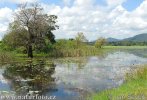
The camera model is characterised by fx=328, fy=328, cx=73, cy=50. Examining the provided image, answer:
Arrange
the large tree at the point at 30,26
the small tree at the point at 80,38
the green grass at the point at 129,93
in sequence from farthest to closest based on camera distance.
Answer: the small tree at the point at 80,38 → the large tree at the point at 30,26 → the green grass at the point at 129,93

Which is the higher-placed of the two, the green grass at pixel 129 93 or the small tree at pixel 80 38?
the small tree at pixel 80 38

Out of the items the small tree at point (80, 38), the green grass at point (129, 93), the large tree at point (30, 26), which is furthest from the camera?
the small tree at point (80, 38)

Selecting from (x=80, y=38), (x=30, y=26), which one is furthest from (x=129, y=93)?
(x=80, y=38)

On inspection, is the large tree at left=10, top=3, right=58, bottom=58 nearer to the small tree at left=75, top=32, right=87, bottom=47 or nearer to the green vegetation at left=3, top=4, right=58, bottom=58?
the green vegetation at left=3, top=4, right=58, bottom=58

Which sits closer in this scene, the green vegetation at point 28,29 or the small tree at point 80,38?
the green vegetation at point 28,29

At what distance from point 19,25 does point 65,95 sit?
131ft

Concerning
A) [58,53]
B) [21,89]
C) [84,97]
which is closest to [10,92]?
[21,89]

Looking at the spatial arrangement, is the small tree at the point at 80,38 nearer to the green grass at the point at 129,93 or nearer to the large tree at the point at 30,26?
the large tree at the point at 30,26

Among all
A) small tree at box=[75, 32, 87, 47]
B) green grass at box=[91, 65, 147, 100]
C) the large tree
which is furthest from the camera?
small tree at box=[75, 32, 87, 47]

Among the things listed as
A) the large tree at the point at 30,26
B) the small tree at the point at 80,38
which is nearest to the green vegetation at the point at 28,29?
the large tree at the point at 30,26

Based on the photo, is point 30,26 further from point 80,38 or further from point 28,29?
point 80,38

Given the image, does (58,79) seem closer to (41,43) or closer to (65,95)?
(65,95)

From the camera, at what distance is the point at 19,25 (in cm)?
5753

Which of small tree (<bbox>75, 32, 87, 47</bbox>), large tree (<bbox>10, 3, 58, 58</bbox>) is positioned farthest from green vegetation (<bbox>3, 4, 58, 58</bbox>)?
small tree (<bbox>75, 32, 87, 47</bbox>)
